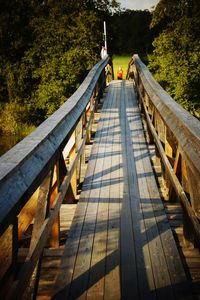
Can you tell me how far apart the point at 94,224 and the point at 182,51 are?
19.5 metres

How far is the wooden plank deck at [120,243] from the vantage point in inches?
103

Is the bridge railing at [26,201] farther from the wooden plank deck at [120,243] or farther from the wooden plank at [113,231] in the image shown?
the wooden plank at [113,231]

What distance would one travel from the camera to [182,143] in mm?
2900

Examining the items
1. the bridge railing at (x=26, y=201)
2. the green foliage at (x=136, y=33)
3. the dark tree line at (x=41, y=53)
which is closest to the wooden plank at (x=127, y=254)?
the bridge railing at (x=26, y=201)

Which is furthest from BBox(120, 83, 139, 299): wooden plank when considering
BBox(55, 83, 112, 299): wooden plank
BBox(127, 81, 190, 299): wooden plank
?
BBox(55, 83, 112, 299): wooden plank

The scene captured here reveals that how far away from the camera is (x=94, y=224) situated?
11.8 ft

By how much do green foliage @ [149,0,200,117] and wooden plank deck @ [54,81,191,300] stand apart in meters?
16.5

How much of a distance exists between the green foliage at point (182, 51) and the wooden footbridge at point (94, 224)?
16904 mm

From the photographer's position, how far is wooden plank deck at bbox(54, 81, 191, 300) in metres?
Answer: 2.61

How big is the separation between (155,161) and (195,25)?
1741 cm

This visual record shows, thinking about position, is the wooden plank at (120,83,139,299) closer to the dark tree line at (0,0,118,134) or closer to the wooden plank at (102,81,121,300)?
the wooden plank at (102,81,121,300)

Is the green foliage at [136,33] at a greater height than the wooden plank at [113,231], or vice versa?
the green foliage at [136,33]

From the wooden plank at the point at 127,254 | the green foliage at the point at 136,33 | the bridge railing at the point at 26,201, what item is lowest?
the wooden plank at the point at 127,254

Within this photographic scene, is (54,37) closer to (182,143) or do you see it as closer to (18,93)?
(18,93)
